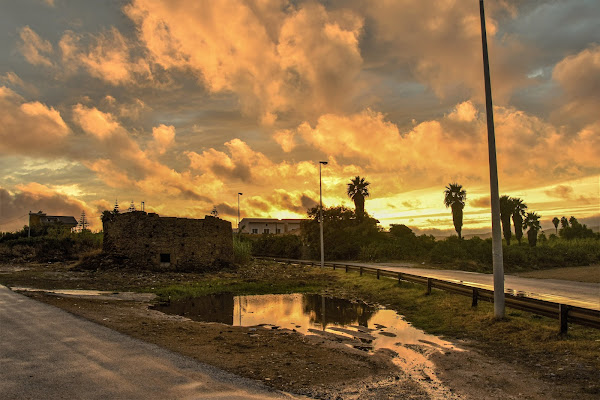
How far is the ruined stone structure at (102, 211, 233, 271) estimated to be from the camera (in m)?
34.4

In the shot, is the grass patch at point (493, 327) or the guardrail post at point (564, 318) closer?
the grass patch at point (493, 327)

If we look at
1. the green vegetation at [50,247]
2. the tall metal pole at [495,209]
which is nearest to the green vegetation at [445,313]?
the tall metal pole at [495,209]

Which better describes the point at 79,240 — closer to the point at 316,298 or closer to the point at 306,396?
the point at 316,298

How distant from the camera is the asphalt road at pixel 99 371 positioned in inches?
288

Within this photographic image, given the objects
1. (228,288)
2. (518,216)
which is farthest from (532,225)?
(228,288)

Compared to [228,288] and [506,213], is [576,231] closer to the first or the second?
[506,213]

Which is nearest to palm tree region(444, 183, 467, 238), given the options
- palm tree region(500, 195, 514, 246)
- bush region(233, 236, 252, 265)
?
palm tree region(500, 195, 514, 246)

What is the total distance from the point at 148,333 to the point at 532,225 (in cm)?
6425

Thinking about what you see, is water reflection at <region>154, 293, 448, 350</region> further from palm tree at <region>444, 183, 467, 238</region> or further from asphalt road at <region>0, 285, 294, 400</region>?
palm tree at <region>444, 183, 467, 238</region>

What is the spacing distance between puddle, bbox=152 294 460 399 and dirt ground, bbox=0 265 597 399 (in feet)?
0.93

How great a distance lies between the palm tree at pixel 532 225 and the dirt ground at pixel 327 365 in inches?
2199

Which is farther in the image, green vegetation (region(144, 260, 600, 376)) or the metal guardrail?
the metal guardrail

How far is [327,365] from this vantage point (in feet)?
31.6

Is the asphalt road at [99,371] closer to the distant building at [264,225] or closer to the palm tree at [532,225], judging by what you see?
the palm tree at [532,225]
